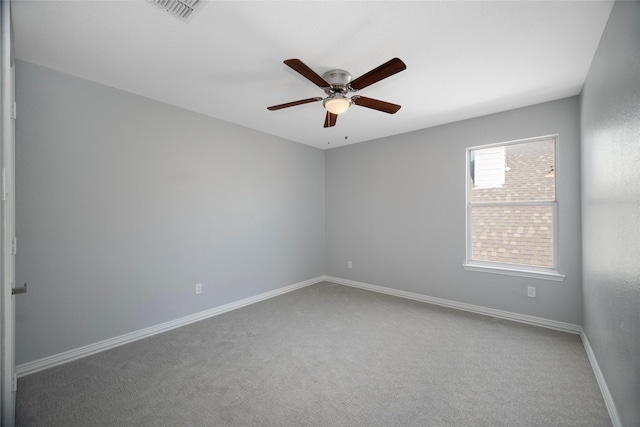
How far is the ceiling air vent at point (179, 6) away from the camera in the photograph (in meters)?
1.64

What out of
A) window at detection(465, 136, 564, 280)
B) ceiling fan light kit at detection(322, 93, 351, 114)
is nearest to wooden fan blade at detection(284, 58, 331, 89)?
ceiling fan light kit at detection(322, 93, 351, 114)

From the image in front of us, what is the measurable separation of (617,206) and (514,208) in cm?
180

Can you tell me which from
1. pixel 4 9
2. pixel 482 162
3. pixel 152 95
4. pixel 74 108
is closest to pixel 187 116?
pixel 152 95

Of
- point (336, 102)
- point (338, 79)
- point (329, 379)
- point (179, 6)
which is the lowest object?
point (329, 379)

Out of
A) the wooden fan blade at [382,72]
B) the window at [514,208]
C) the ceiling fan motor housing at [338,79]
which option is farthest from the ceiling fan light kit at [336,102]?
the window at [514,208]

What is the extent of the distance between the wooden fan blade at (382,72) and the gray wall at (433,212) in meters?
2.26

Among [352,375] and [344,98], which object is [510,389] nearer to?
[352,375]

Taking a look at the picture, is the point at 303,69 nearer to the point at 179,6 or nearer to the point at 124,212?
the point at 179,6

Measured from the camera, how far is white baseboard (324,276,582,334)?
300cm

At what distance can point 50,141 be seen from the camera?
237cm

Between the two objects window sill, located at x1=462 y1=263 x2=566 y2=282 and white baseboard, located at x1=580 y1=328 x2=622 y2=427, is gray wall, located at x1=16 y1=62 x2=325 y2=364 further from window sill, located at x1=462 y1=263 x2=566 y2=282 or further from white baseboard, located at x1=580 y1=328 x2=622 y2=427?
white baseboard, located at x1=580 y1=328 x2=622 y2=427

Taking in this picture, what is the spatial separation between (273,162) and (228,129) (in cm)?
87

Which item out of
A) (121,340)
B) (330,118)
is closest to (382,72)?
(330,118)

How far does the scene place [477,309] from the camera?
3551 millimetres
